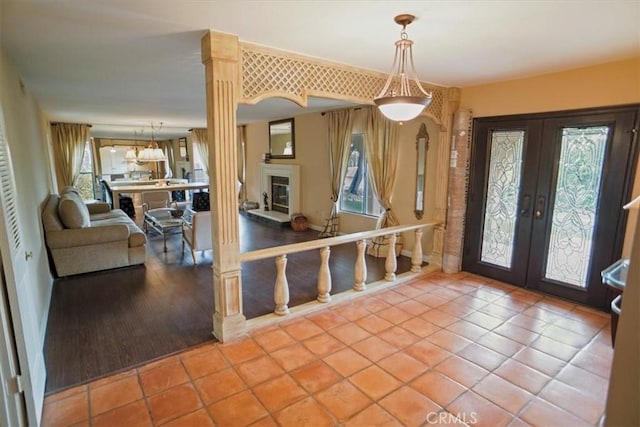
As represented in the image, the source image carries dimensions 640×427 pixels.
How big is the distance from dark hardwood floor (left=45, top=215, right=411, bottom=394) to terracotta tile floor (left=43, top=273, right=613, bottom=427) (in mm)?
268

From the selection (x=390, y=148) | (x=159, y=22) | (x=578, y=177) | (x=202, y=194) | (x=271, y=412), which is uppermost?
(x=159, y=22)

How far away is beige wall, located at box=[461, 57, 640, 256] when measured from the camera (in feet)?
9.98

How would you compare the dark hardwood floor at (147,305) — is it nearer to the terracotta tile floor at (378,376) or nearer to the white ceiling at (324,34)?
the terracotta tile floor at (378,376)

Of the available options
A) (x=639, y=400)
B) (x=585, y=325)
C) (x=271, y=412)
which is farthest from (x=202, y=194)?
(x=639, y=400)

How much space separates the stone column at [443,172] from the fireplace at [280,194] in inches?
153

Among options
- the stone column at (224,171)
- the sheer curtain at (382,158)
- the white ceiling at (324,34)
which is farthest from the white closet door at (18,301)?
the sheer curtain at (382,158)

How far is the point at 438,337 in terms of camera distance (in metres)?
2.88

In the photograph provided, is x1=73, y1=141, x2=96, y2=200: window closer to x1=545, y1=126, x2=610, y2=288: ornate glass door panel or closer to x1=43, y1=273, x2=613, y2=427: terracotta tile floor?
x1=43, y1=273, x2=613, y2=427: terracotta tile floor

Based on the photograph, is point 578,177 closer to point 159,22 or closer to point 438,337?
point 438,337

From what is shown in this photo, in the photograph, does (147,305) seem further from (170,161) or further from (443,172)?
(170,161)

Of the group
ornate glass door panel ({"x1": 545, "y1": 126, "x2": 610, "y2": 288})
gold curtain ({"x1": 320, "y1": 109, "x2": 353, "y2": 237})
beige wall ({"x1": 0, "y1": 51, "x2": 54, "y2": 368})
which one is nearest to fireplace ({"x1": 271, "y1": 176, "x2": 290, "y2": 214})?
gold curtain ({"x1": 320, "y1": 109, "x2": 353, "y2": 237})

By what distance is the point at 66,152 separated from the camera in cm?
829

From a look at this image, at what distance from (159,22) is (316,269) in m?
3.30

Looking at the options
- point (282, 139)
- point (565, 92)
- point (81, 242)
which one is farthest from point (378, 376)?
point (282, 139)
